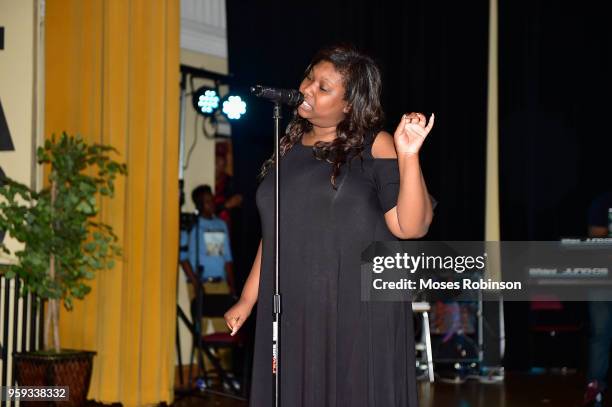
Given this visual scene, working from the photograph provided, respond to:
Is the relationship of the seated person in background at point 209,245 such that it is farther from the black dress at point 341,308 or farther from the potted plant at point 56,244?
the black dress at point 341,308

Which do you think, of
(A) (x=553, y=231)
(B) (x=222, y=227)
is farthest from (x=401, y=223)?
(A) (x=553, y=231)

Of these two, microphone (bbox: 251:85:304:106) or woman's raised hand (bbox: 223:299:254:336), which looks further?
woman's raised hand (bbox: 223:299:254:336)

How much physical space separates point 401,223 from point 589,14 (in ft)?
20.5

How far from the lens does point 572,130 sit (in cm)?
765

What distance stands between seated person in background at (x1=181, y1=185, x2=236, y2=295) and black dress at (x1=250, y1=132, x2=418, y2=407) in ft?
14.2

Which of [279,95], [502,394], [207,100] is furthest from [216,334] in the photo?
[279,95]

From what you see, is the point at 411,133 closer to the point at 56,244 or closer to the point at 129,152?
the point at 56,244

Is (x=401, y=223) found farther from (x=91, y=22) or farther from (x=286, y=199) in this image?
(x=91, y=22)

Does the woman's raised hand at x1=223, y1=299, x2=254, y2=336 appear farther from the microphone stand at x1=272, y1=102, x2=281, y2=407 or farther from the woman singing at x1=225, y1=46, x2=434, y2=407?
the microphone stand at x1=272, y1=102, x2=281, y2=407

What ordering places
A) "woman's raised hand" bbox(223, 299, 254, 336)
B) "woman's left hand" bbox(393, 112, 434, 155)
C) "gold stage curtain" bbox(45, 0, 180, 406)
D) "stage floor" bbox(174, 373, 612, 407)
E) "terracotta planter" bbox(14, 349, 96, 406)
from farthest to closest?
"stage floor" bbox(174, 373, 612, 407)
"gold stage curtain" bbox(45, 0, 180, 406)
"terracotta planter" bbox(14, 349, 96, 406)
"woman's raised hand" bbox(223, 299, 254, 336)
"woman's left hand" bbox(393, 112, 434, 155)

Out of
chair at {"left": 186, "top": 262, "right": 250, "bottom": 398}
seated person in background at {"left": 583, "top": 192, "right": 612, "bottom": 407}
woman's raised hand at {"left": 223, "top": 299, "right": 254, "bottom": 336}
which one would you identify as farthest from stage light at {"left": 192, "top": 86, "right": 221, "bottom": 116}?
woman's raised hand at {"left": 223, "top": 299, "right": 254, "bottom": 336}

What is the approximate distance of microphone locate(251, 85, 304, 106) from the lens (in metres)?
2.19

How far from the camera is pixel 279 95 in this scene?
86.1 inches

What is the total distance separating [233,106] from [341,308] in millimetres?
2845
